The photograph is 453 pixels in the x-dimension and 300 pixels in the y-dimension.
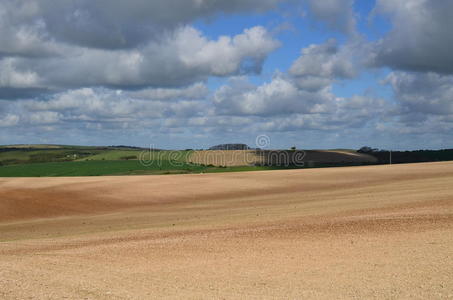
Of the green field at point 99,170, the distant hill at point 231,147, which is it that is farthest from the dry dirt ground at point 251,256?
the distant hill at point 231,147

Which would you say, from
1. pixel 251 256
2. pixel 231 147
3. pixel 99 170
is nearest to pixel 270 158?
pixel 231 147

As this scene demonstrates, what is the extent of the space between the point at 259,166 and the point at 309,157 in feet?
45.8

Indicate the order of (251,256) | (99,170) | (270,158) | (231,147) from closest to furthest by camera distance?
(251,256) → (99,170) → (270,158) → (231,147)

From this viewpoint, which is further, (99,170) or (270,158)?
(270,158)

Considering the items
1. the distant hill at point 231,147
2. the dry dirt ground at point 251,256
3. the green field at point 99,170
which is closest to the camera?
the dry dirt ground at point 251,256

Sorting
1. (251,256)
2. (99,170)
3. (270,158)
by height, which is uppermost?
(270,158)

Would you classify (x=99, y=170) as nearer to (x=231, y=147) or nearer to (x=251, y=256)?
(x=231, y=147)

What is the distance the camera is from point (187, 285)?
1274cm

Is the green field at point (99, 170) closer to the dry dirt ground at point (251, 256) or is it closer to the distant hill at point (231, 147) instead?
the distant hill at point (231, 147)

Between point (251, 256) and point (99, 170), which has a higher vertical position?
point (99, 170)

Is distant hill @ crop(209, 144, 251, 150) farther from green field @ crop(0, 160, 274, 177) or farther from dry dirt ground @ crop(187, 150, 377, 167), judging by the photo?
green field @ crop(0, 160, 274, 177)

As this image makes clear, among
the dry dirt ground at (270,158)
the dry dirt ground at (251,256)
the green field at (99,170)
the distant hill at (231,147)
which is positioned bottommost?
the dry dirt ground at (251,256)

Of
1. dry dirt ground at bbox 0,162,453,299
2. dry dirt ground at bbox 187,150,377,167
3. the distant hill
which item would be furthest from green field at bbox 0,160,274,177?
dry dirt ground at bbox 0,162,453,299

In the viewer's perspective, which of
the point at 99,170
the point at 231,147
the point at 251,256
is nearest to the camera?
the point at 251,256
